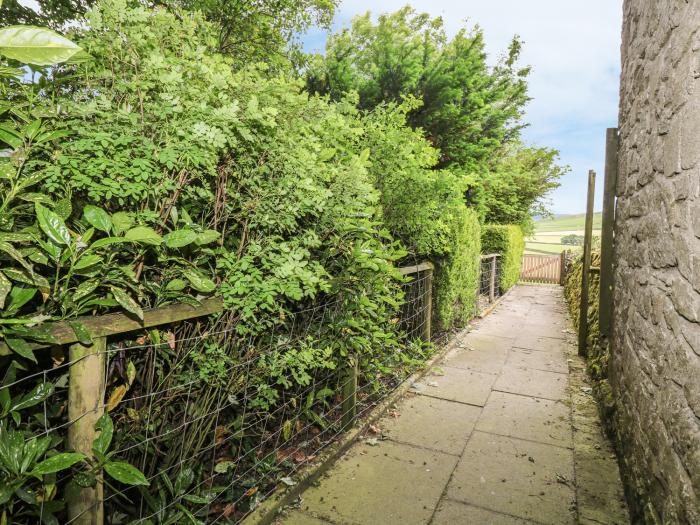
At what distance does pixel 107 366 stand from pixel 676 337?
2472 mm

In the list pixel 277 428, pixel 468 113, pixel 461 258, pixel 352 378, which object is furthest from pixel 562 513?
pixel 468 113

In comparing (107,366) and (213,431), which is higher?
(107,366)

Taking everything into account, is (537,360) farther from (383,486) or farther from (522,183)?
(522,183)

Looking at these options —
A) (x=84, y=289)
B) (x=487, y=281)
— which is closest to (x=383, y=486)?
(x=84, y=289)

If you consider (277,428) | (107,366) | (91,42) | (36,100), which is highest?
(91,42)

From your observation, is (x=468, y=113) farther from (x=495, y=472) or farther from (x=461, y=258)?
(x=495, y=472)

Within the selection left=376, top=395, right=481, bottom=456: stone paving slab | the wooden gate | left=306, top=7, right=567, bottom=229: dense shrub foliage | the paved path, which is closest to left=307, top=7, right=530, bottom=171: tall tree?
left=306, top=7, right=567, bottom=229: dense shrub foliage

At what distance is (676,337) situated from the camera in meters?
1.86

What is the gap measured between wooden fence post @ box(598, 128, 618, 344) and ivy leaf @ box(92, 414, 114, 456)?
4.03m

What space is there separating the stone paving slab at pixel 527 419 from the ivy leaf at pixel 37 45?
12.2ft

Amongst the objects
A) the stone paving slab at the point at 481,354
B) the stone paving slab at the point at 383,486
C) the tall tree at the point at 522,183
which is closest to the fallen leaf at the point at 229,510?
the stone paving slab at the point at 383,486

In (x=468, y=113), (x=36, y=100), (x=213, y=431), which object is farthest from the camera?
(x=468, y=113)

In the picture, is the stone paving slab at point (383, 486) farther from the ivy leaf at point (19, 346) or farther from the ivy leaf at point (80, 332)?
the ivy leaf at point (19, 346)

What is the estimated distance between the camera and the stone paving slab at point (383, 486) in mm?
2457
